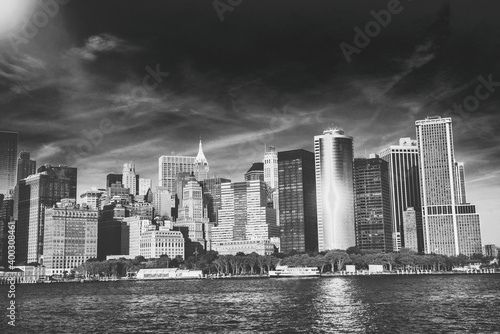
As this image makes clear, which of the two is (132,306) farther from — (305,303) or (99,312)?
(305,303)

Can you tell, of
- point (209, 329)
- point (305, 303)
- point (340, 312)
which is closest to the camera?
point (209, 329)

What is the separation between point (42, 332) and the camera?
6162 centimetres

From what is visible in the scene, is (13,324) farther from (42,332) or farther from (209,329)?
(209,329)

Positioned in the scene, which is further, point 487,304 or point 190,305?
point 190,305

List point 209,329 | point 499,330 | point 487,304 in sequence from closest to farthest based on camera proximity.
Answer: point 499,330, point 209,329, point 487,304

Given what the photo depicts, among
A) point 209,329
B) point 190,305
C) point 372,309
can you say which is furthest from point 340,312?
point 190,305

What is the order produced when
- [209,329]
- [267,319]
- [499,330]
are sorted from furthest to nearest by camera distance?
[267,319]
[209,329]
[499,330]

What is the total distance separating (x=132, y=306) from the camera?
91688 mm

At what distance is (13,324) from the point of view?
68.9 metres

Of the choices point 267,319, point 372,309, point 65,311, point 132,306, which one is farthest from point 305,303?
point 65,311

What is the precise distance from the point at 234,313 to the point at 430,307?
82.3 ft

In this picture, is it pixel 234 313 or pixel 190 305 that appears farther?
pixel 190 305

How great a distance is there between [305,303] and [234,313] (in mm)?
15570

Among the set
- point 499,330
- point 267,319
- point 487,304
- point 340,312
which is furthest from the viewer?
point 487,304
